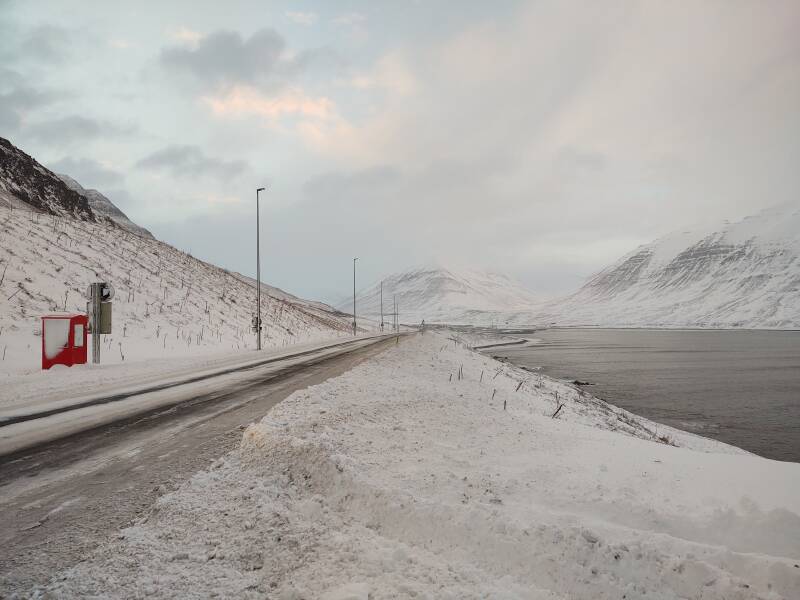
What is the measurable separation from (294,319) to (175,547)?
4236 centimetres

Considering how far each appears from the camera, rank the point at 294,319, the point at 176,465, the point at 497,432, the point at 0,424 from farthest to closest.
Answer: the point at 294,319
the point at 497,432
the point at 0,424
the point at 176,465

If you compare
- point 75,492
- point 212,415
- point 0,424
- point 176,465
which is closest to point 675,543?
point 176,465

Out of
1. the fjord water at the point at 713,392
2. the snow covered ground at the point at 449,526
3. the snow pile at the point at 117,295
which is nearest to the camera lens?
the snow covered ground at the point at 449,526

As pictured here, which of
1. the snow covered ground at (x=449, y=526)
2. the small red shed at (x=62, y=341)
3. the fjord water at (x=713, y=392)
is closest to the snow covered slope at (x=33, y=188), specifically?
the small red shed at (x=62, y=341)

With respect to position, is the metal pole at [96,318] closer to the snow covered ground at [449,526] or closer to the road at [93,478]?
the road at [93,478]

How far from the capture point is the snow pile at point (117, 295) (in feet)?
53.8

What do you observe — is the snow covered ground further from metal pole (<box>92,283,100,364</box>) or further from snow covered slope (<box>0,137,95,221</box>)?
snow covered slope (<box>0,137,95,221</box>)

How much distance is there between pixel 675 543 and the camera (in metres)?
3.20

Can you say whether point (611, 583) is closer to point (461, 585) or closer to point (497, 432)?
point (461, 585)

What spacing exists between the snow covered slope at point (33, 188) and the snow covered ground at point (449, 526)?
3943 cm

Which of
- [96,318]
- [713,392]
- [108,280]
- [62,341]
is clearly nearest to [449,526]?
[62,341]

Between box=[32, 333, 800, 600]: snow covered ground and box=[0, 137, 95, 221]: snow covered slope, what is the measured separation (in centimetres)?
3943

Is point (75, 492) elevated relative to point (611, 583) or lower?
elevated

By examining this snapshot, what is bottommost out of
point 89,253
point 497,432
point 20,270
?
point 497,432
